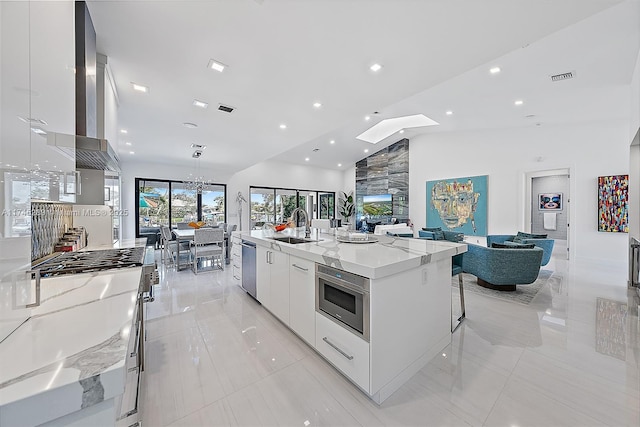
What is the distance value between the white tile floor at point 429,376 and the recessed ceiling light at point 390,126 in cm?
582

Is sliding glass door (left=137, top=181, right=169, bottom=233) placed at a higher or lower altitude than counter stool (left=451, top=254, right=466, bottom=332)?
higher

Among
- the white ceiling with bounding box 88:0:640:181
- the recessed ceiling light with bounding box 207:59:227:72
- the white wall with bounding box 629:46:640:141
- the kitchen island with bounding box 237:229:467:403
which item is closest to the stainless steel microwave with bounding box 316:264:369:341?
the kitchen island with bounding box 237:229:467:403

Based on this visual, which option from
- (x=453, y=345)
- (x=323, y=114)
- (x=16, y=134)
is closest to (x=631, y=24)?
(x=323, y=114)

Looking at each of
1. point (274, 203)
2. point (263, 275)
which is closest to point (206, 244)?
point (263, 275)

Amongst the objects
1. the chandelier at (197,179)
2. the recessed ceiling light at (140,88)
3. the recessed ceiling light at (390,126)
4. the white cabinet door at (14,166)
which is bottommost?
the white cabinet door at (14,166)

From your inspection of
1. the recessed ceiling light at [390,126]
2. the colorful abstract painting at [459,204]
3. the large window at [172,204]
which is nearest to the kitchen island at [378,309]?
the colorful abstract painting at [459,204]

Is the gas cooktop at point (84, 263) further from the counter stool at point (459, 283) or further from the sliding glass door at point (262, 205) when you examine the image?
the sliding glass door at point (262, 205)

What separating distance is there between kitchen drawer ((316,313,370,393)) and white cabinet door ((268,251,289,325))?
563 millimetres

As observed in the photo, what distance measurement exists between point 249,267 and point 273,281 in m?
0.82

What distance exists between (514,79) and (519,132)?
11.4 feet

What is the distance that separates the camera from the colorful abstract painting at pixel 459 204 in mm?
7242

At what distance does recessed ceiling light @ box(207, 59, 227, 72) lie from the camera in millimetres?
2549

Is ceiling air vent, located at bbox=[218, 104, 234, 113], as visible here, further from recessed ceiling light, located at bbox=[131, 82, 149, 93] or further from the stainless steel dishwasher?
the stainless steel dishwasher

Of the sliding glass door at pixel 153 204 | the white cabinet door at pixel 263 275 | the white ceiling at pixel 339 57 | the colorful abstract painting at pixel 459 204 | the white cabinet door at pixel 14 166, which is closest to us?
the white cabinet door at pixel 14 166
